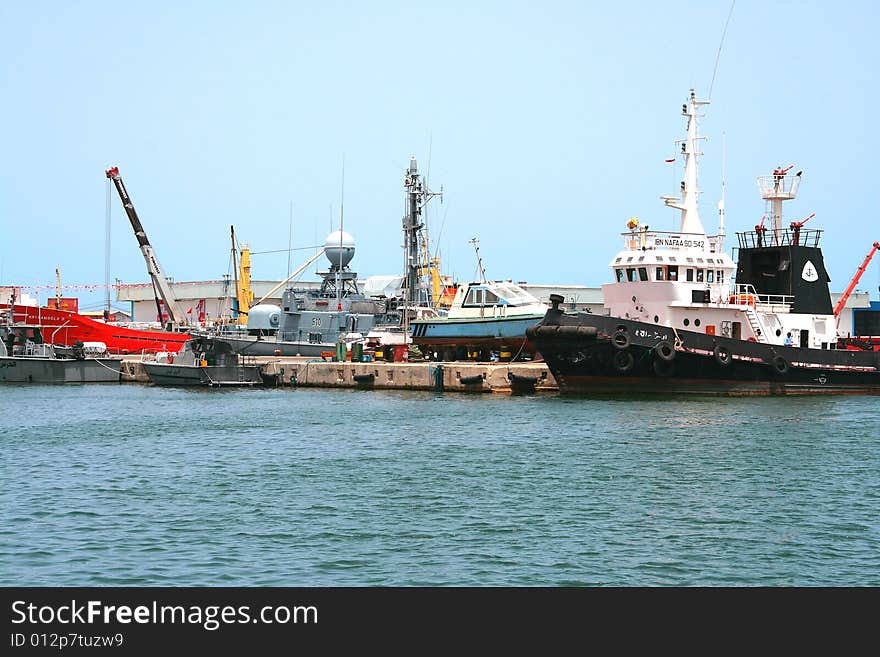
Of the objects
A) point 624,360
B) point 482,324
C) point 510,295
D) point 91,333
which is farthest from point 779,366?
point 91,333

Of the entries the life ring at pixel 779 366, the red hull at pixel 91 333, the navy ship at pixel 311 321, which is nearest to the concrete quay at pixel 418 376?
the life ring at pixel 779 366

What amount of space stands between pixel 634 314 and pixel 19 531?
27636 millimetres

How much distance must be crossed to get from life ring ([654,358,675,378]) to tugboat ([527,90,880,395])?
3 cm

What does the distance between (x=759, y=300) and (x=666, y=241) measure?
5.05m

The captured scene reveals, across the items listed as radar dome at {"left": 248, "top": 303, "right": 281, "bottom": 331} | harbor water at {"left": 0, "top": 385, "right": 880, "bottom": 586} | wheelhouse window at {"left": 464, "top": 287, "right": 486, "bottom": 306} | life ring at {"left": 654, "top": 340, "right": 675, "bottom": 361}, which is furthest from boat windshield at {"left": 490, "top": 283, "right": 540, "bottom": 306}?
radar dome at {"left": 248, "top": 303, "right": 281, "bottom": 331}

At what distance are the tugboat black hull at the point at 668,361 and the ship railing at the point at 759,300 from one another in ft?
6.85

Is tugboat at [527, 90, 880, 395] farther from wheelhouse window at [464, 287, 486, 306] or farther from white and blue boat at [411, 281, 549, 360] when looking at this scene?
wheelhouse window at [464, 287, 486, 306]

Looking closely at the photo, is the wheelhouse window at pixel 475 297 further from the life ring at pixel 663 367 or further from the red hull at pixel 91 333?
the red hull at pixel 91 333

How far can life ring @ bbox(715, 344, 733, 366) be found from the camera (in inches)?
1590

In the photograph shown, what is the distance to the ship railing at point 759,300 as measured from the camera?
43.1m

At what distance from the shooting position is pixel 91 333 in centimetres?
7219

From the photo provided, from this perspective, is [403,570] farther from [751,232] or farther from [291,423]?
[751,232]
